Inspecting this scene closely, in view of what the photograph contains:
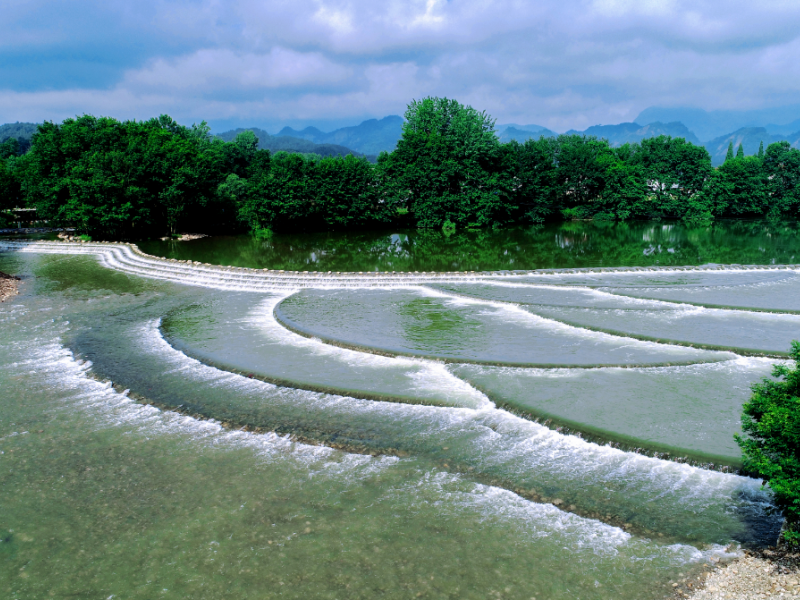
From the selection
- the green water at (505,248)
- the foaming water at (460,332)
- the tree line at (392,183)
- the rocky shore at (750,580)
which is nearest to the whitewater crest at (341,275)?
the foaming water at (460,332)

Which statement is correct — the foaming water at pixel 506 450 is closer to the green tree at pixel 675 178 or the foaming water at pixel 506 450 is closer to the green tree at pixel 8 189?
the green tree at pixel 8 189

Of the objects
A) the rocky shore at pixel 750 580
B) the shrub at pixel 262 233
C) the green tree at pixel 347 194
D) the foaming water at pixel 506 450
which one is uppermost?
the green tree at pixel 347 194

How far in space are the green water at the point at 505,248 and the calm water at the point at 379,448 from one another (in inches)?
472

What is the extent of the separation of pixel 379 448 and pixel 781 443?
22.5 ft

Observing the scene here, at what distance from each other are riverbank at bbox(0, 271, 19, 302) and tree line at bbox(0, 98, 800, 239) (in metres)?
14.9

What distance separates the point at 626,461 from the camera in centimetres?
1052

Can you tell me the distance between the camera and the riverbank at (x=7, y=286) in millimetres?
25398

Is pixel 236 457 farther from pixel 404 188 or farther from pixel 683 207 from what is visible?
pixel 683 207

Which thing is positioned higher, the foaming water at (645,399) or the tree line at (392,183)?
the tree line at (392,183)

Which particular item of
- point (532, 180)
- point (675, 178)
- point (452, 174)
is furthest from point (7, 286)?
point (675, 178)

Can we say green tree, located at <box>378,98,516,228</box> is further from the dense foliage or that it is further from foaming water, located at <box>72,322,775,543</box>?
the dense foliage

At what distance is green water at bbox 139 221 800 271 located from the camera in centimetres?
3391

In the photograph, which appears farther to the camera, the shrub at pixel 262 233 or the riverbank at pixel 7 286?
the shrub at pixel 262 233

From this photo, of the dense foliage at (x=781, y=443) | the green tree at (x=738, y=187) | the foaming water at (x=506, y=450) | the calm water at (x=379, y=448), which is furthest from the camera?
the green tree at (x=738, y=187)
